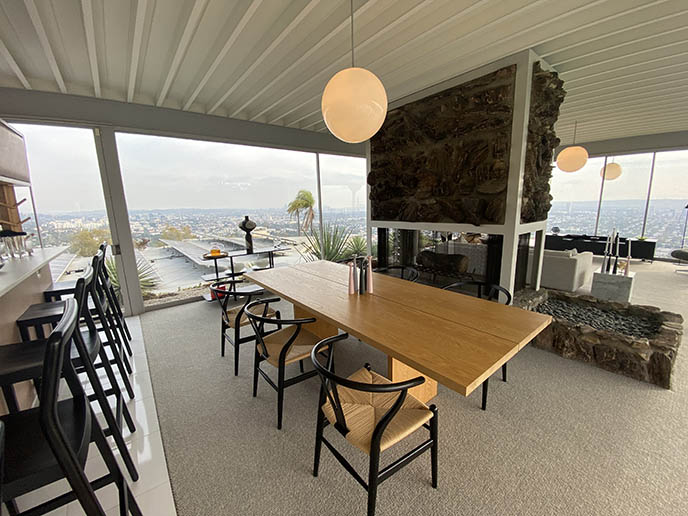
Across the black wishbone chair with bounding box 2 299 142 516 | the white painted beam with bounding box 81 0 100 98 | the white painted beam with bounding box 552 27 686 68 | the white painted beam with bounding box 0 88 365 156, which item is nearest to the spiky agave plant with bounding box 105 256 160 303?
the white painted beam with bounding box 0 88 365 156

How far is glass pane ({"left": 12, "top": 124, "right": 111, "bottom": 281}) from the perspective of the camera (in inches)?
128

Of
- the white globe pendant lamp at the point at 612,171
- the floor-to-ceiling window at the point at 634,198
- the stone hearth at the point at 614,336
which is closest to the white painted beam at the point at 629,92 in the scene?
the stone hearth at the point at 614,336

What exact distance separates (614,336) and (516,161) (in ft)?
5.89

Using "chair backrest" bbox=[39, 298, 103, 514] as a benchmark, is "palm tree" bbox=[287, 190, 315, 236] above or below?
above

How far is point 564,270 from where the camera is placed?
441 cm

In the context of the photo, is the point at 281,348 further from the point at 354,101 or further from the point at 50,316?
the point at 354,101

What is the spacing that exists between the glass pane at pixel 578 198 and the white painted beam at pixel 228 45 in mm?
7531

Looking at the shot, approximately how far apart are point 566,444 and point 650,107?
5564 mm

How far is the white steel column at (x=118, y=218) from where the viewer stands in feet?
11.4

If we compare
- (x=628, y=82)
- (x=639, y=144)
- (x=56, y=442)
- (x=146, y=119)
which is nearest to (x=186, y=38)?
(x=146, y=119)

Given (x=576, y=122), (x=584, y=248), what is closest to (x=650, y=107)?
(x=576, y=122)

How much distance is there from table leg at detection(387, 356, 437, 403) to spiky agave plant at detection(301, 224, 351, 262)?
3624mm

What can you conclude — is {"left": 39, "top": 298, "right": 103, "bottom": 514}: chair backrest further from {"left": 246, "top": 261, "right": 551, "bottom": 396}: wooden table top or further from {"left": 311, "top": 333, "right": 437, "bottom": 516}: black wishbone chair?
{"left": 246, "top": 261, "right": 551, "bottom": 396}: wooden table top

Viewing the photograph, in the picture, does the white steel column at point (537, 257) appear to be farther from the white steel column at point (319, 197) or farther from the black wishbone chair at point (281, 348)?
the white steel column at point (319, 197)
